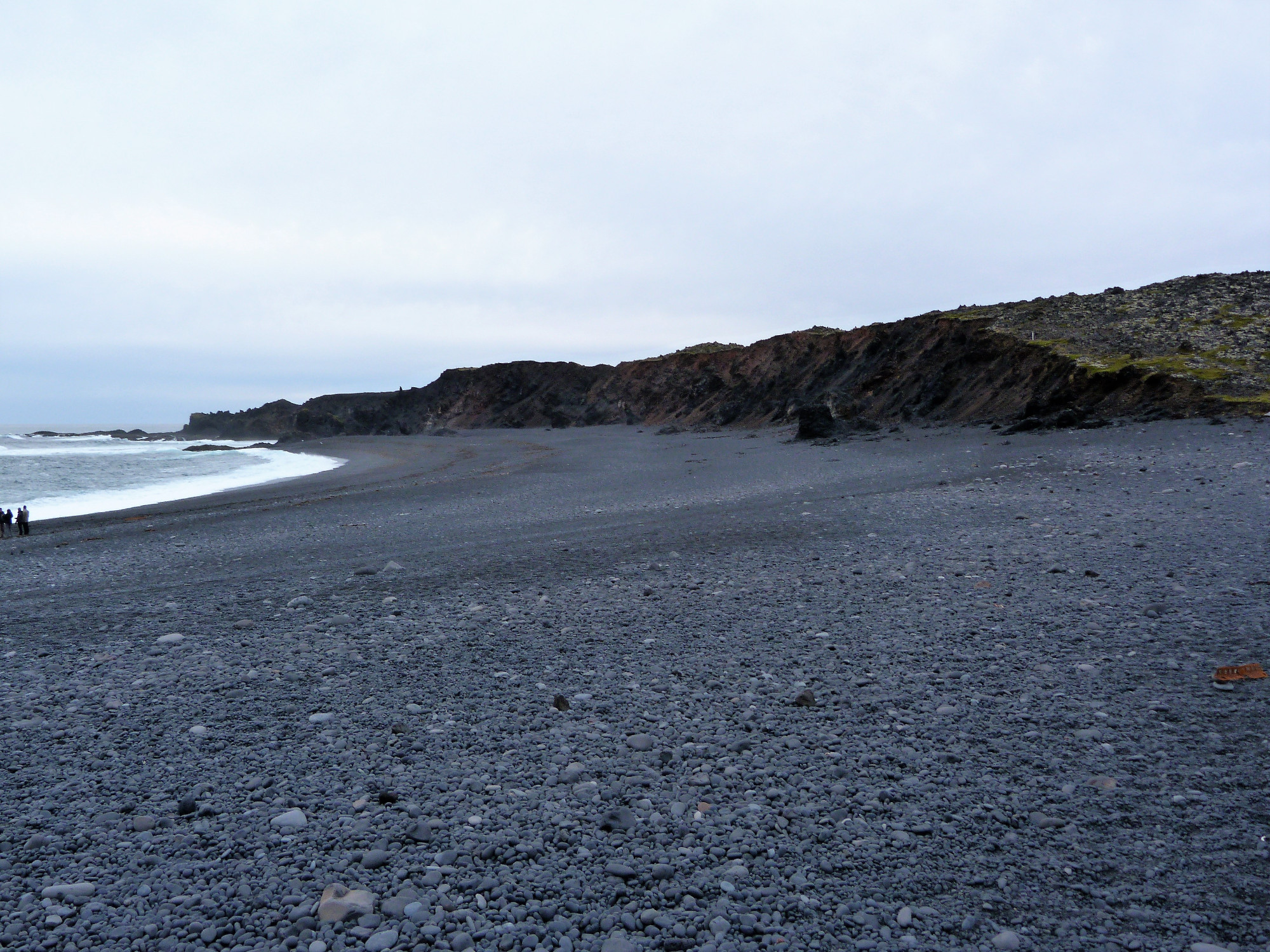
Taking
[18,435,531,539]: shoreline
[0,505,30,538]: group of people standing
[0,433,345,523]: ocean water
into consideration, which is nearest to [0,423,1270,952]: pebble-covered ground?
[0,505,30,538]: group of people standing

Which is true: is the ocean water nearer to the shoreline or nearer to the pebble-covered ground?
the shoreline

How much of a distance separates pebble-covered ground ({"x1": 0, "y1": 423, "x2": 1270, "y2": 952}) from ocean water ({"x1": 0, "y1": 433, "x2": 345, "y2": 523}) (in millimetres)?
16555

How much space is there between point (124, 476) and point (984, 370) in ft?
128

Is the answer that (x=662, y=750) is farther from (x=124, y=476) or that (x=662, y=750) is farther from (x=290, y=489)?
(x=124, y=476)

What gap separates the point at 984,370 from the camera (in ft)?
105

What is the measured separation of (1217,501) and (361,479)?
2356cm

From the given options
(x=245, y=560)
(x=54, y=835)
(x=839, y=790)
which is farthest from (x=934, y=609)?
(x=245, y=560)

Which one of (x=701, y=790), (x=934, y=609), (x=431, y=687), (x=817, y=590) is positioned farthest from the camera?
(x=817, y=590)

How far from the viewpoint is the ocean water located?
73.9 feet

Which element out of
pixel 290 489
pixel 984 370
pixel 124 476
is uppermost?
pixel 984 370

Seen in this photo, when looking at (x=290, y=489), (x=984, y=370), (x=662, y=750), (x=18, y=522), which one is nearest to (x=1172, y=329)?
(x=984, y=370)

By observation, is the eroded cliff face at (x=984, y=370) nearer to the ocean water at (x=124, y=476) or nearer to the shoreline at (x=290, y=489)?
the shoreline at (x=290, y=489)

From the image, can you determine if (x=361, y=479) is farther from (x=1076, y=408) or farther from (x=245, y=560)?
(x=1076, y=408)

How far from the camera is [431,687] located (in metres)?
4.78
